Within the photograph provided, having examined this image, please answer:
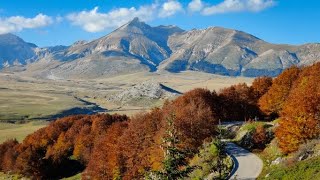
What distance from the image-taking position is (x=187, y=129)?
7981 cm

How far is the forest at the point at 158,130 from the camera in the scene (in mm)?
59938

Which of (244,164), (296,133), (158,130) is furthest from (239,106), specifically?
(244,164)

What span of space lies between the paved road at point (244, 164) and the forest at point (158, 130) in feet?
14.3

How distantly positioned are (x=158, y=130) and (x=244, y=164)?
32.7 metres

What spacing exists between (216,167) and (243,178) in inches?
163

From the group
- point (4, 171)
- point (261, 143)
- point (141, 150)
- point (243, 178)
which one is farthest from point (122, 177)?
point (4, 171)

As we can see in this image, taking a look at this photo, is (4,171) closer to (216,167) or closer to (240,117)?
(240,117)

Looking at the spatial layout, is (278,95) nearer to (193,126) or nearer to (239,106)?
(239,106)

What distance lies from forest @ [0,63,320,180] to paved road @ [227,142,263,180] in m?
4.35

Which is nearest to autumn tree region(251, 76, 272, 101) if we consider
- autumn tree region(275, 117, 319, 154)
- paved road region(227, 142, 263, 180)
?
paved road region(227, 142, 263, 180)

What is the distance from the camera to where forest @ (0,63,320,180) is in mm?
59938

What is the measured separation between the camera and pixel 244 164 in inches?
2176

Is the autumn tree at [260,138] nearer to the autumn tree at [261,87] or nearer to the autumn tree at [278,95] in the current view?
the autumn tree at [278,95]

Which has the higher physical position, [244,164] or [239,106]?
[239,106]
